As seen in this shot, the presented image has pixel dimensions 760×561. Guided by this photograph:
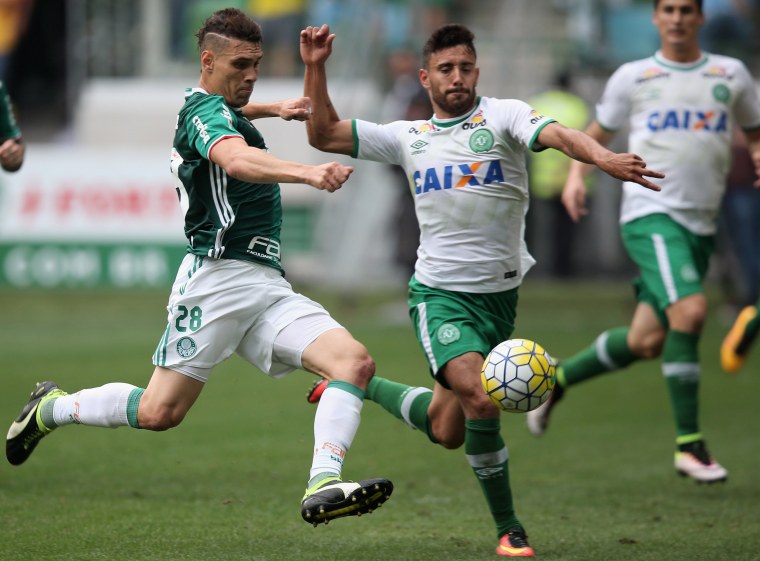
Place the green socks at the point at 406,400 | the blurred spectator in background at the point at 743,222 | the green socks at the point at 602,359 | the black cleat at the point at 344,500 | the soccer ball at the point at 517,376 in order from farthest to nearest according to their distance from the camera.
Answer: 1. the blurred spectator in background at the point at 743,222
2. the green socks at the point at 602,359
3. the green socks at the point at 406,400
4. the soccer ball at the point at 517,376
5. the black cleat at the point at 344,500

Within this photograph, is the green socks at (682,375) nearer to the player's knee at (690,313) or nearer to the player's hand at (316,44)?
the player's knee at (690,313)

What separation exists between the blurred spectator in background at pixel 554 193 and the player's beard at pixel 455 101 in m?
10.1

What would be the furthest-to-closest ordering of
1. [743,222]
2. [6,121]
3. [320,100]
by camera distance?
[743,222]
[6,121]
[320,100]

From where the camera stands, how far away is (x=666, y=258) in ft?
25.6

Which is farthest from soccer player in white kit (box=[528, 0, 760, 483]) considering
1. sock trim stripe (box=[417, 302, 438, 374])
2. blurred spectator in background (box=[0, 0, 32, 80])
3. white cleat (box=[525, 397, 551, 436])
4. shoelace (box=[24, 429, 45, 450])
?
blurred spectator in background (box=[0, 0, 32, 80])

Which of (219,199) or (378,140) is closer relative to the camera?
(219,199)

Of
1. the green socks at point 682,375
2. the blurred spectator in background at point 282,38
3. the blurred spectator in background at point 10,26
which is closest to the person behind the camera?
the green socks at point 682,375

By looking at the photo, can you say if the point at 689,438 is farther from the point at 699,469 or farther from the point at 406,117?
the point at 406,117

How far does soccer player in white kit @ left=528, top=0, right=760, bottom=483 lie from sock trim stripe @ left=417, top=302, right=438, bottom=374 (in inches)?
65.2

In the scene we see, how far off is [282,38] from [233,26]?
14.9m

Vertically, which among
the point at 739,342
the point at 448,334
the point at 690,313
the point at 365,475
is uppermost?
the point at 448,334

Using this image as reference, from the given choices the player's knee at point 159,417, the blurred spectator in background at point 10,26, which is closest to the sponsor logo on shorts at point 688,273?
the player's knee at point 159,417

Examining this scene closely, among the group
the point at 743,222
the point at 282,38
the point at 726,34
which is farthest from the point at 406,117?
the point at 726,34

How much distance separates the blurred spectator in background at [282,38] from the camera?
2061 centimetres
